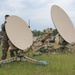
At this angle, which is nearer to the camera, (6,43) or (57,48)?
(6,43)

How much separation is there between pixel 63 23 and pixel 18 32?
5683 millimetres

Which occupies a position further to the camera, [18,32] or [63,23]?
[63,23]

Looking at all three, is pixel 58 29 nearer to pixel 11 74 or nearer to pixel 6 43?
pixel 6 43

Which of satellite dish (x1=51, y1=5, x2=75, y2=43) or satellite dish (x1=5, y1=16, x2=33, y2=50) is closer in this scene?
satellite dish (x1=5, y1=16, x2=33, y2=50)

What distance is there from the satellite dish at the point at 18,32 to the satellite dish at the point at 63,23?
129 inches

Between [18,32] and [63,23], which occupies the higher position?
[63,23]

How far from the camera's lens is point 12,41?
A: 10336mm

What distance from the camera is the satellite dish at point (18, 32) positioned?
10617 millimetres

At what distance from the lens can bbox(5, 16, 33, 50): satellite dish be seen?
10617 millimetres

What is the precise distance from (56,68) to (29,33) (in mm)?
3381

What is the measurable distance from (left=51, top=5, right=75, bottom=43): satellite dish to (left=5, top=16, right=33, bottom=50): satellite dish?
129 inches

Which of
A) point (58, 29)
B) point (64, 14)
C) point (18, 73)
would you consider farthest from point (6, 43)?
point (64, 14)

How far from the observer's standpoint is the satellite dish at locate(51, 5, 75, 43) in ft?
50.7

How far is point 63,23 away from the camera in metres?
16.6
